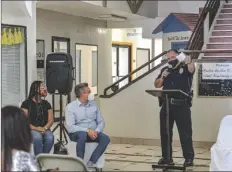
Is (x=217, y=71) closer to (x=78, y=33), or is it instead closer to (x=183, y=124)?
(x=183, y=124)

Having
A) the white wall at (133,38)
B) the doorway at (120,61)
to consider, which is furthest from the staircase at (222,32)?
the doorway at (120,61)

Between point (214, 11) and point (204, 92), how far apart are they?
269 cm

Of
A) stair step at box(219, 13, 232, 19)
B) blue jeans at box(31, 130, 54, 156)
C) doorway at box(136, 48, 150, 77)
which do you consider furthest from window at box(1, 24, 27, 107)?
doorway at box(136, 48, 150, 77)

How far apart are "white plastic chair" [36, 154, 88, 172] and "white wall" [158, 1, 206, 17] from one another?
9.47 m

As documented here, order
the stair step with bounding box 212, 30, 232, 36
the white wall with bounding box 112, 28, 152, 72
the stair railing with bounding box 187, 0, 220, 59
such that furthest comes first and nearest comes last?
the white wall with bounding box 112, 28, 152, 72
the stair step with bounding box 212, 30, 232, 36
the stair railing with bounding box 187, 0, 220, 59

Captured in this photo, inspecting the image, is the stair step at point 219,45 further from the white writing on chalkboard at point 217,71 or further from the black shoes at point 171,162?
the black shoes at point 171,162

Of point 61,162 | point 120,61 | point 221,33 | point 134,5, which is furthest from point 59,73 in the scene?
point 120,61

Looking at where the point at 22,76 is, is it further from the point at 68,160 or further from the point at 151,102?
the point at 68,160

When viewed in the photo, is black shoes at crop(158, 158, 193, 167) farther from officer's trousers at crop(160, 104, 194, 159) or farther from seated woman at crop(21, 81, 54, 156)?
seated woman at crop(21, 81, 54, 156)

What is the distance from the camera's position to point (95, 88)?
1184 centimetres

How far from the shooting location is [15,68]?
686 cm

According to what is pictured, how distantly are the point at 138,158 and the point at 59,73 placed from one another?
1.57 m

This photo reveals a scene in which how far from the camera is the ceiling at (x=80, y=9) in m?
9.12

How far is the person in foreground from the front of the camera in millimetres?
2500
